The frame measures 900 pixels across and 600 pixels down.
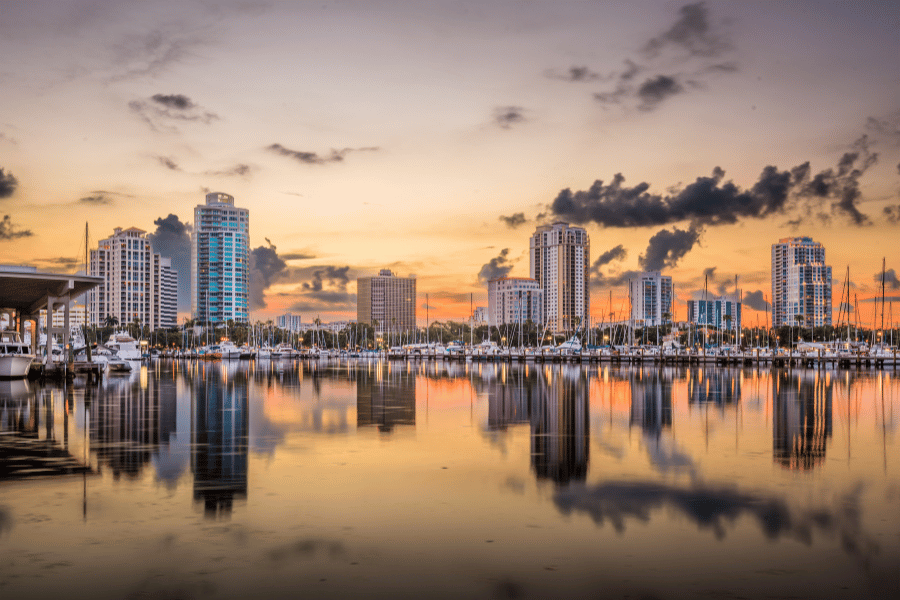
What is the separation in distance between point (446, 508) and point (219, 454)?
901cm

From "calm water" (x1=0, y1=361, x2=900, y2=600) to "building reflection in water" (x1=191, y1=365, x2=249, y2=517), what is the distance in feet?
0.35

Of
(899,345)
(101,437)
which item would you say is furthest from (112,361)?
(899,345)

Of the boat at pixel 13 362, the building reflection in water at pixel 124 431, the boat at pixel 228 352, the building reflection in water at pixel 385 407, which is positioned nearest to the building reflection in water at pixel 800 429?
the building reflection in water at pixel 385 407

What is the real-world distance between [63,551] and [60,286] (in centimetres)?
5722

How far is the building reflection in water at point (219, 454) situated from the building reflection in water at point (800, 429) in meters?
13.9

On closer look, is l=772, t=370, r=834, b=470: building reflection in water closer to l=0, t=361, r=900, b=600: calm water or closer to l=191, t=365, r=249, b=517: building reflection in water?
l=0, t=361, r=900, b=600: calm water

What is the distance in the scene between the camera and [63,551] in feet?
36.3

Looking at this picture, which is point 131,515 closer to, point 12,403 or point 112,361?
point 12,403

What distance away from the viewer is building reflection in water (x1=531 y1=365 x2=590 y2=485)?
1831cm

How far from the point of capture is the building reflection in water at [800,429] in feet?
67.6

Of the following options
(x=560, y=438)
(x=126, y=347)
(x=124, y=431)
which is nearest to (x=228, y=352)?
(x=126, y=347)

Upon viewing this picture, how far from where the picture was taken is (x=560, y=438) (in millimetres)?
24297

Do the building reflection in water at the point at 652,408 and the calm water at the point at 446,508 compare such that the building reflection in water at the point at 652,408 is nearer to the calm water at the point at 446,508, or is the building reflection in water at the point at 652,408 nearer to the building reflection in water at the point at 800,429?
the calm water at the point at 446,508

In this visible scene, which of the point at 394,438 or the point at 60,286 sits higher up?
the point at 60,286
